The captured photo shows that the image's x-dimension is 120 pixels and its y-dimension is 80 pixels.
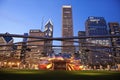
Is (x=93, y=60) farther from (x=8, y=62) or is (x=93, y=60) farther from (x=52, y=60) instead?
(x=52, y=60)

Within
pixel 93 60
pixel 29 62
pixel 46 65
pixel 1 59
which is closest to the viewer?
pixel 46 65

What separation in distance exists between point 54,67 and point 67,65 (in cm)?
533


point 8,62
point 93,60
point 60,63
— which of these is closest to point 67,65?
point 60,63

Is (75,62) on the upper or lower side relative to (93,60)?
upper

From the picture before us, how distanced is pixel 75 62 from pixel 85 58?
92468 millimetres

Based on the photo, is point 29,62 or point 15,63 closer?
point 15,63

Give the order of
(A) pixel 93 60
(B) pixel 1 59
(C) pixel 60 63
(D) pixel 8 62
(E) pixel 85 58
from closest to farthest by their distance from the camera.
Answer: (C) pixel 60 63 → (B) pixel 1 59 → (D) pixel 8 62 → (E) pixel 85 58 → (A) pixel 93 60

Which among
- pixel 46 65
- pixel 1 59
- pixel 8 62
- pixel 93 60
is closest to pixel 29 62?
pixel 8 62

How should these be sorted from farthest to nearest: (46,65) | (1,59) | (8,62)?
(8,62)
(1,59)
(46,65)

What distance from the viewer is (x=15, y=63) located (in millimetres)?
118188

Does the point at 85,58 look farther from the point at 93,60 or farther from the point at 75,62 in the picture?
the point at 75,62

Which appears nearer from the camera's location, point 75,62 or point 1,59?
point 75,62

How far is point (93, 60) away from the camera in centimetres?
19612

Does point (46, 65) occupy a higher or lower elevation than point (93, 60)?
higher
